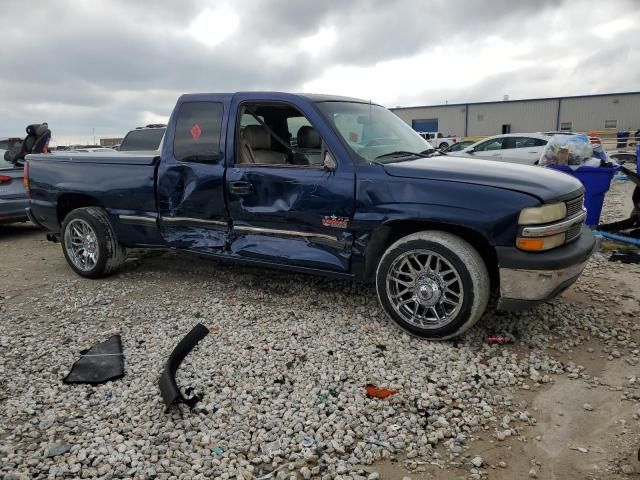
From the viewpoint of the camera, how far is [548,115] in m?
45.1

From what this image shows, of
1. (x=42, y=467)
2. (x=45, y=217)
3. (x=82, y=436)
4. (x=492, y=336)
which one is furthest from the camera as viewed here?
(x=45, y=217)

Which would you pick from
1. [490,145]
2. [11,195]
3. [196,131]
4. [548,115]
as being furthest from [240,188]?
[548,115]

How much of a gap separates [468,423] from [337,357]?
1060mm

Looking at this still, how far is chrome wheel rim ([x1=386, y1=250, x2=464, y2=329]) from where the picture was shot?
361 centimetres

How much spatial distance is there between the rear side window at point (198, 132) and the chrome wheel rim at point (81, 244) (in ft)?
4.91

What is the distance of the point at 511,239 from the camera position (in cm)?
338

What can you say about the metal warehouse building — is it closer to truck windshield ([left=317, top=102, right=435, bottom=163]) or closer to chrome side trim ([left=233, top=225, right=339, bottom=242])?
truck windshield ([left=317, top=102, right=435, bottom=163])

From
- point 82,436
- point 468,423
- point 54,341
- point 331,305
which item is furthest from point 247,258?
point 468,423

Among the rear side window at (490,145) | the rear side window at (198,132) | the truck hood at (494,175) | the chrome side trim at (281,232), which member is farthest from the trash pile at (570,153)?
the rear side window at (490,145)

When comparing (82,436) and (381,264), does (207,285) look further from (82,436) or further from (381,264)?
(82,436)

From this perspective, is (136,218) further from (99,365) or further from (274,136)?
(99,365)

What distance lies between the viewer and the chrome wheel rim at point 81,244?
5.34 meters

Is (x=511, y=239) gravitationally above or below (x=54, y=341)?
above

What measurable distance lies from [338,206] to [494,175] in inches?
47.1
